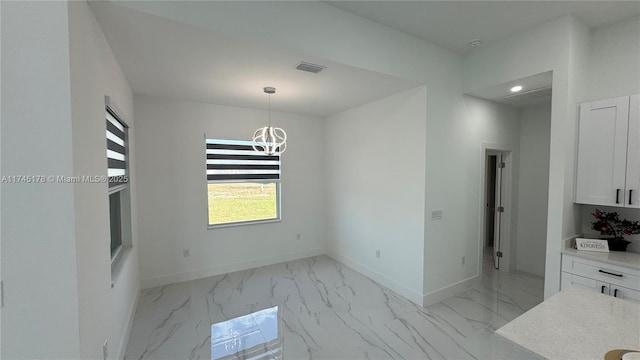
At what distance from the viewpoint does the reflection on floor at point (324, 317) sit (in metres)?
2.41

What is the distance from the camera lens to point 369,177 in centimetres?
411

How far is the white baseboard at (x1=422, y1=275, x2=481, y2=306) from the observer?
3.26 metres

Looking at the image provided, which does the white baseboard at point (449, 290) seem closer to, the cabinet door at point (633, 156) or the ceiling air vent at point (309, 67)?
the cabinet door at point (633, 156)

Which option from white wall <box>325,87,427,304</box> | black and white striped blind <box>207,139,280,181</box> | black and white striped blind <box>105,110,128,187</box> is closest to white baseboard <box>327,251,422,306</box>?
white wall <box>325,87,427,304</box>

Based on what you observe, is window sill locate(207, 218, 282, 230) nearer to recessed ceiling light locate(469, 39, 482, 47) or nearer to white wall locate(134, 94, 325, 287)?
white wall locate(134, 94, 325, 287)

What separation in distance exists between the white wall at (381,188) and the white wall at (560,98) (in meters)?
1.15

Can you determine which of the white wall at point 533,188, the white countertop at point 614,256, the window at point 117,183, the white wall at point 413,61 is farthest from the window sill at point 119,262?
the white wall at point 533,188

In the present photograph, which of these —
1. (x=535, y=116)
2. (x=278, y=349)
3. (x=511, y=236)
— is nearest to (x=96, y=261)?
(x=278, y=349)

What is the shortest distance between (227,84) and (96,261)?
2.26 m

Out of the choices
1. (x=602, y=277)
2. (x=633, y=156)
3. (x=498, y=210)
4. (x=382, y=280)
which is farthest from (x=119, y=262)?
(x=498, y=210)

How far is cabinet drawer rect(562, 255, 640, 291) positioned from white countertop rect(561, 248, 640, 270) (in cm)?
4

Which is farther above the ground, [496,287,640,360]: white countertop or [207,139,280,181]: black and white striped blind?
[207,139,280,181]: black and white striped blind

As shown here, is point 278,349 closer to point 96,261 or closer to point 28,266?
point 96,261

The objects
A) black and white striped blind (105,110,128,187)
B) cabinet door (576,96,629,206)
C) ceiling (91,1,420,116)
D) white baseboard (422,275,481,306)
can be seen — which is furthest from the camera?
white baseboard (422,275,481,306)
